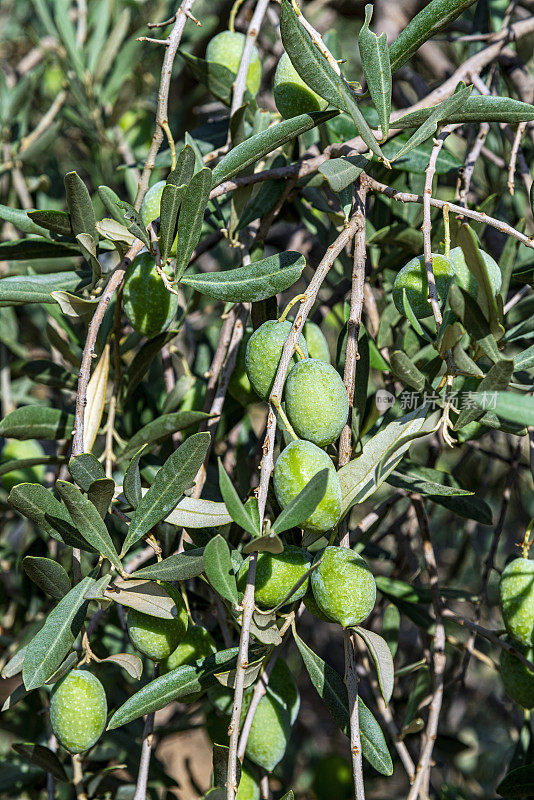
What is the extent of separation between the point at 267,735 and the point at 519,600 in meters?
0.36

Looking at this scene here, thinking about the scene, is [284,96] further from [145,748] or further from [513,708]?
[513,708]

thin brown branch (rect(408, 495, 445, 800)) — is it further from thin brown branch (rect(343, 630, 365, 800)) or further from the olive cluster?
thin brown branch (rect(343, 630, 365, 800))

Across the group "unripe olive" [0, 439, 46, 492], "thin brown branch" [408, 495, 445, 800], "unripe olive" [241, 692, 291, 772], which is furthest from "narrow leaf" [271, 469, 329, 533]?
"unripe olive" [0, 439, 46, 492]

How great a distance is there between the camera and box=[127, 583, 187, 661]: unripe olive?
2.51 ft

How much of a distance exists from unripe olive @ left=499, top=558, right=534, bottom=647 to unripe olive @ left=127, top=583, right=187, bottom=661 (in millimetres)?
Result: 414

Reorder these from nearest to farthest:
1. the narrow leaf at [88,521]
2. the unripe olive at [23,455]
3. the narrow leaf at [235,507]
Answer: the narrow leaf at [235,507]
the narrow leaf at [88,521]
the unripe olive at [23,455]

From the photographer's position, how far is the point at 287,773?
151cm

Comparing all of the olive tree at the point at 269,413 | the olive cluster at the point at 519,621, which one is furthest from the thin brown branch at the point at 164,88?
the olive cluster at the point at 519,621

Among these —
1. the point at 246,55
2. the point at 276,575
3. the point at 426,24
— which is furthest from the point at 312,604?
the point at 246,55

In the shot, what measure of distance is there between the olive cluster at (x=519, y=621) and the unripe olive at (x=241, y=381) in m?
0.43

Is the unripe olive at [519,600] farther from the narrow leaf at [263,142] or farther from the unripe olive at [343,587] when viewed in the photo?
the narrow leaf at [263,142]

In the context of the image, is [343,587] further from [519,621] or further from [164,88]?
[164,88]

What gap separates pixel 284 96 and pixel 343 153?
11 cm

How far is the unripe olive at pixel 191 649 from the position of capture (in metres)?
0.82
